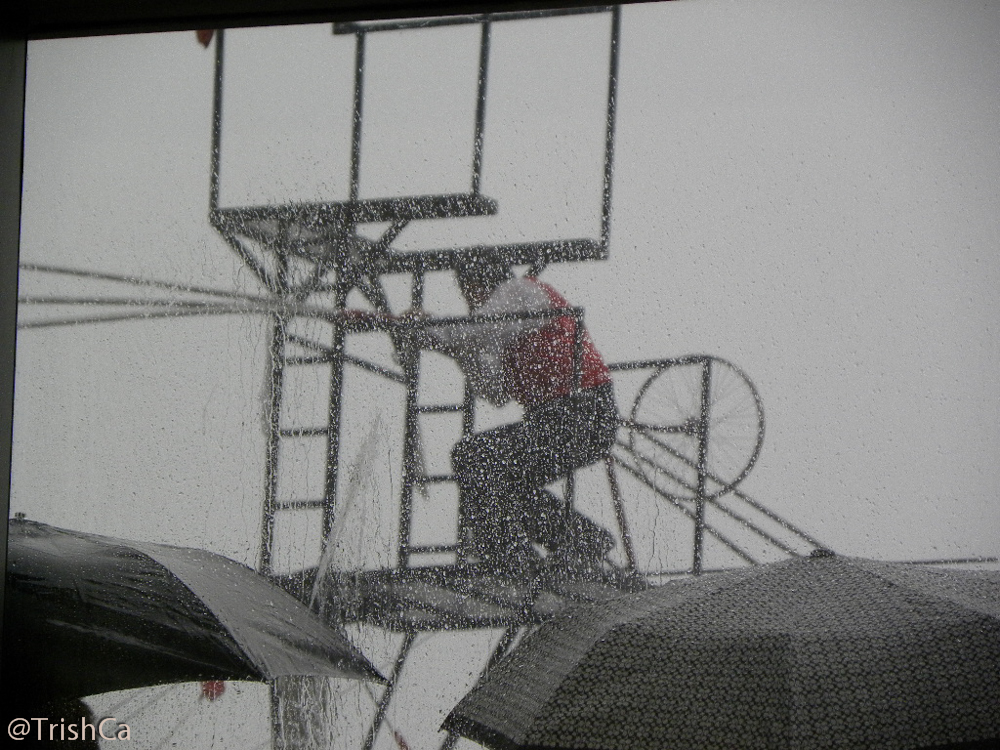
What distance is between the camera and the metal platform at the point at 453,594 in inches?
60.6

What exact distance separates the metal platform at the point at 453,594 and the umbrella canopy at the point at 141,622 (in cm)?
Answer: 5

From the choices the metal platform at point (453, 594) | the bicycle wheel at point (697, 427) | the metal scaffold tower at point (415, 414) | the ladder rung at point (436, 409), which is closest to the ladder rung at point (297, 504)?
the metal scaffold tower at point (415, 414)

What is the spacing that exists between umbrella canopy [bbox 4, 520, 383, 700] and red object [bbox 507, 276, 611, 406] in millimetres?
503

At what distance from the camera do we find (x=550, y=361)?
1.58m

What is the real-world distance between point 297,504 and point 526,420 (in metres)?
0.41

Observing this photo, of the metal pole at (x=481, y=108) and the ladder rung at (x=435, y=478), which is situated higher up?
the metal pole at (x=481, y=108)

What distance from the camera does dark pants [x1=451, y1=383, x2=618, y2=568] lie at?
1554mm

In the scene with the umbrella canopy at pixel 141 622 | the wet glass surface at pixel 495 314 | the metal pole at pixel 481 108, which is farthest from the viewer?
the metal pole at pixel 481 108

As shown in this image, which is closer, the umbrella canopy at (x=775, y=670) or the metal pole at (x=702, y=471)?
the umbrella canopy at (x=775, y=670)

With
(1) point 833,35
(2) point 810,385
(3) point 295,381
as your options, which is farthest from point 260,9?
(2) point 810,385

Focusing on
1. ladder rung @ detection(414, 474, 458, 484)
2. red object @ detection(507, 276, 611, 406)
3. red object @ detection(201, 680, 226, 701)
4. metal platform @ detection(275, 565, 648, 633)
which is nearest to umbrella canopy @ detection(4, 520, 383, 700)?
metal platform @ detection(275, 565, 648, 633)

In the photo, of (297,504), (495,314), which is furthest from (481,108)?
(297,504)

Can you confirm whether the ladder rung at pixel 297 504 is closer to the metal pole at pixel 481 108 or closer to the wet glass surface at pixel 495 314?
the wet glass surface at pixel 495 314

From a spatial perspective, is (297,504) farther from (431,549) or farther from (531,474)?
(531,474)
